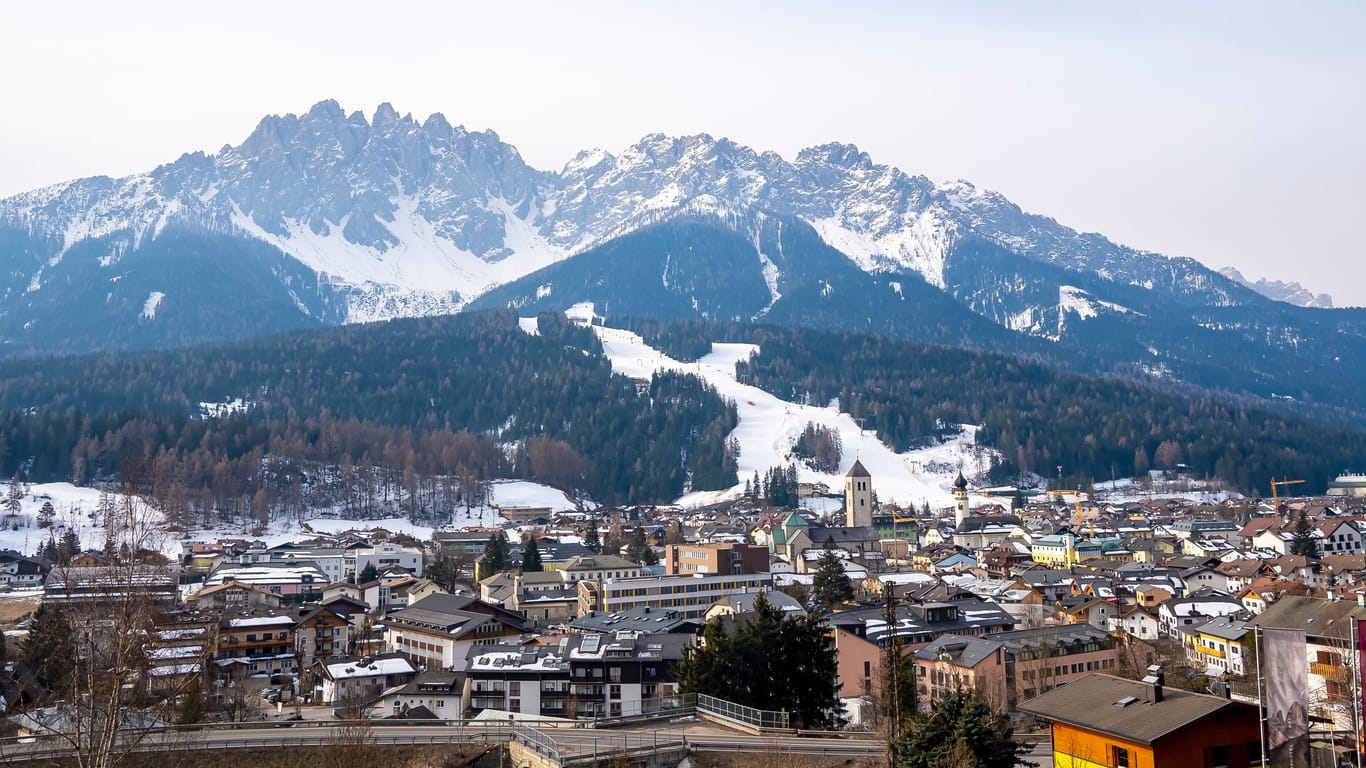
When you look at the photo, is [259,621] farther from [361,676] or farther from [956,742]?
[956,742]

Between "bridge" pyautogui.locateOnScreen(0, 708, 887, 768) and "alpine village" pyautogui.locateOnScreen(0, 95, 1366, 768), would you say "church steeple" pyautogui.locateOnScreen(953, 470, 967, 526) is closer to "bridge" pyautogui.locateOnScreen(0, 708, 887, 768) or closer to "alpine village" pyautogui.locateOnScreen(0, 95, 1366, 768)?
"alpine village" pyautogui.locateOnScreen(0, 95, 1366, 768)

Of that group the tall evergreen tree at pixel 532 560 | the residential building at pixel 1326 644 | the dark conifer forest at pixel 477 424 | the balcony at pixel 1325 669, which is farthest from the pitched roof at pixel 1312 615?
the dark conifer forest at pixel 477 424

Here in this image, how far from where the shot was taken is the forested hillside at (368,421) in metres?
119

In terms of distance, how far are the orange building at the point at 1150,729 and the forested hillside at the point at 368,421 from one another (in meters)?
93.1

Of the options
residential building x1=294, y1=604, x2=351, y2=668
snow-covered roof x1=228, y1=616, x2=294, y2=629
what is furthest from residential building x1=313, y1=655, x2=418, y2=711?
residential building x1=294, y1=604, x2=351, y2=668

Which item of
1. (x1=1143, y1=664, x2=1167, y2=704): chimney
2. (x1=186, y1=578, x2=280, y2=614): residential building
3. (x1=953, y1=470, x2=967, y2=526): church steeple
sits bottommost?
(x1=186, y1=578, x2=280, y2=614): residential building

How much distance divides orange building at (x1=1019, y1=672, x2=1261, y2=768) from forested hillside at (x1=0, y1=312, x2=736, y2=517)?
306ft

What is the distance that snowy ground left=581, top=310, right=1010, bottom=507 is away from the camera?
14788cm

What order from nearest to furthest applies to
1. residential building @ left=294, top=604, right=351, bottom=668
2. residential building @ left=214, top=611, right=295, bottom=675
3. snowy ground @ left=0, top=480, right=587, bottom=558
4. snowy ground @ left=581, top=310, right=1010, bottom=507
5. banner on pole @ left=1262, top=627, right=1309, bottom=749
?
banner on pole @ left=1262, top=627, right=1309, bottom=749 < residential building @ left=214, top=611, right=295, bottom=675 < residential building @ left=294, top=604, right=351, bottom=668 < snowy ground @ left=0, top=480, right=587, bottom=558 < snowy ground @ left=581, top=310, right=1010, bottom=507

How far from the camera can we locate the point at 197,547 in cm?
9125

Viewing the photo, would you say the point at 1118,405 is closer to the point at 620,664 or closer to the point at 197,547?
the point at 197,547

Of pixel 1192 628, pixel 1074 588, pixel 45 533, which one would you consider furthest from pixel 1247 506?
pixel 45 533

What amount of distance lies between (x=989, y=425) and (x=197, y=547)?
119078 mm

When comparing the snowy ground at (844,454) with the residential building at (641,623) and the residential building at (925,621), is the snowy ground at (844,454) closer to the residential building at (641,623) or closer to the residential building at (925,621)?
the residential building at (925,621)
